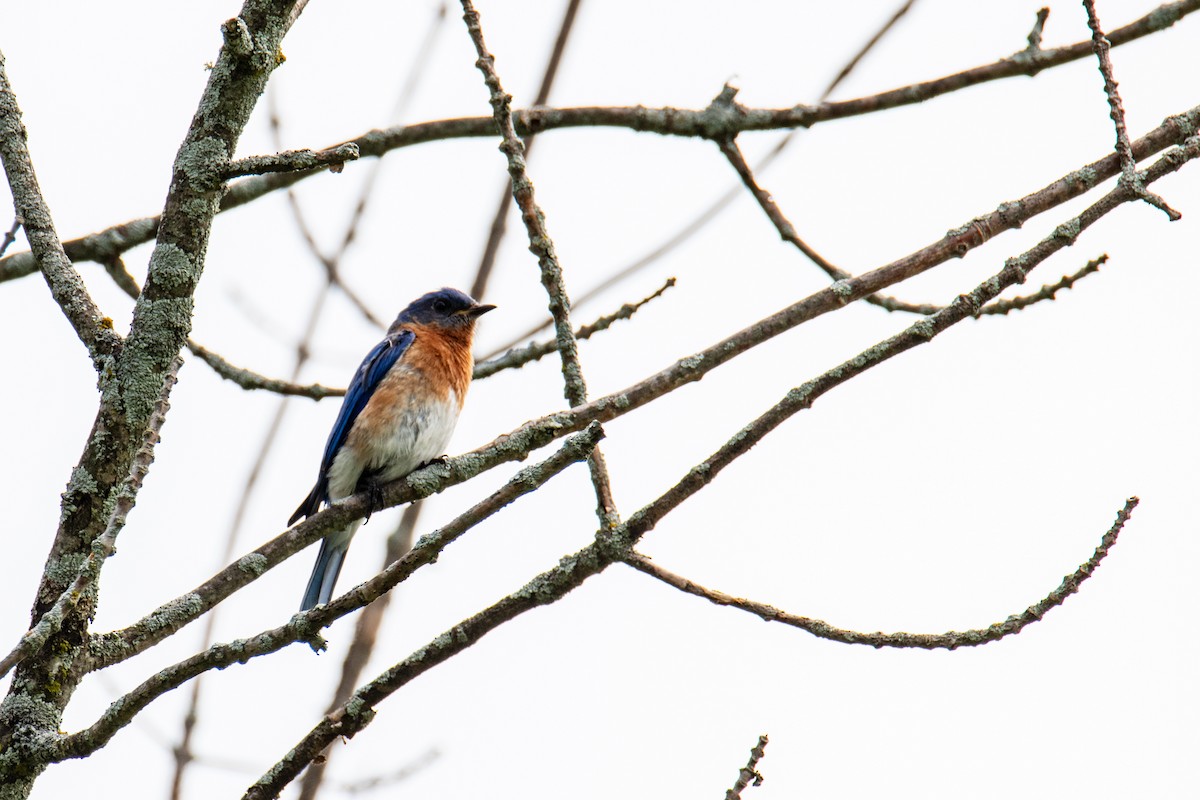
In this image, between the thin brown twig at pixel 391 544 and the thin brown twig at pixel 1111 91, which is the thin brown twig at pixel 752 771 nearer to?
the thin brown twig at pixel 391 544

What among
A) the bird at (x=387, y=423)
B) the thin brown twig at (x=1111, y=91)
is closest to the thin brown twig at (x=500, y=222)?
the bird at (x=387, y=423)

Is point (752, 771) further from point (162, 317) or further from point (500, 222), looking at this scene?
point (500, 222)

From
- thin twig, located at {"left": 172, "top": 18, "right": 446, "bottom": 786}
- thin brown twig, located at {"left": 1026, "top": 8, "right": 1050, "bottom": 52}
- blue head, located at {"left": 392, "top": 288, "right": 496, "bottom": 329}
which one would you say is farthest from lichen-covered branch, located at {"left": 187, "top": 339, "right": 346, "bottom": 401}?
thin brown twig, located at {"left": 1026, "top": 8, "right": 1050, "bottom": 52}

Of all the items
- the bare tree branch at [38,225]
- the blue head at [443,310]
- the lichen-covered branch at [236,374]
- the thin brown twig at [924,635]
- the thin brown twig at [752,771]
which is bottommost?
the thin brown twig at [752,771]

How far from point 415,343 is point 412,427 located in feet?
2.47

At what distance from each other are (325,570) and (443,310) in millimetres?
1922

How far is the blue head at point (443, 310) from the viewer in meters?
7.66

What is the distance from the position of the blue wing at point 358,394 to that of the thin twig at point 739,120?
1.61 m

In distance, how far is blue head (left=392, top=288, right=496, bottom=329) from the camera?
766 cm

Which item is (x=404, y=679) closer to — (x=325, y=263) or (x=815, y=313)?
(x=815, y=313)

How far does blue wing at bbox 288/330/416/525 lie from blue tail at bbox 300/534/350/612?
9.1 inches

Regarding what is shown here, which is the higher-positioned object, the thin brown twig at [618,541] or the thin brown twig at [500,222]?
the thin brown twig at [500,222]

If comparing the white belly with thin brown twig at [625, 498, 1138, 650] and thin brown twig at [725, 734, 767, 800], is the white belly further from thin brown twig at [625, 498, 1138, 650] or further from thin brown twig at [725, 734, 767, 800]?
thin brown twig at [725, 734, 767, 800]

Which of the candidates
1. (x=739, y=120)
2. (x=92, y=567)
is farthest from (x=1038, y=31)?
(x=92, y=567)
